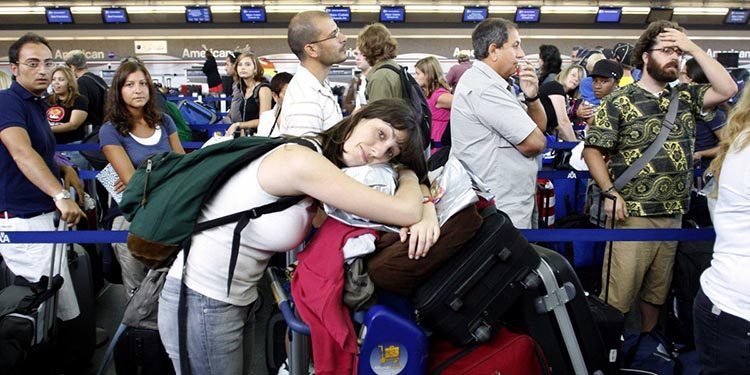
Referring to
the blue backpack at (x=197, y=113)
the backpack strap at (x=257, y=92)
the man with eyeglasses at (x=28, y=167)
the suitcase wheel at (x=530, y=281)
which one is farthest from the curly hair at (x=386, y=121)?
the blue backpack at (x=197, y=113)

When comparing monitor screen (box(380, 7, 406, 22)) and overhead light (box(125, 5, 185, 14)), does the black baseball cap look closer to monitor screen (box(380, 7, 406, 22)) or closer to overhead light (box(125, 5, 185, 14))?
monitor screen (box(380, 7, 406, 22))

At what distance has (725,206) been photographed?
1757 millimetres

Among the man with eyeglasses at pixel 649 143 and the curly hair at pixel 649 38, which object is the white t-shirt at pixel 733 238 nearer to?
the man with eyeglasses at pixel 649 143

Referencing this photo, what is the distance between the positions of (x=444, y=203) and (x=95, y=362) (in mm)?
2445

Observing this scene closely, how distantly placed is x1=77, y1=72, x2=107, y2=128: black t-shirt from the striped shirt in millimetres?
3329

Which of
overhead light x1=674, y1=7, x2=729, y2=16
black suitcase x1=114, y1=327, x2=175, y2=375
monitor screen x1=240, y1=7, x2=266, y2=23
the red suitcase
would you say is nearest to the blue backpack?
black suitcase x1=114, y1=327, x2=175, y2=375

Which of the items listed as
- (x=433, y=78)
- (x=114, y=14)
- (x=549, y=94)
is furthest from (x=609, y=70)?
(x=114, y=14)

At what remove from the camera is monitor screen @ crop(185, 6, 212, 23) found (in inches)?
703

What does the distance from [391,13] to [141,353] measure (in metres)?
17.1

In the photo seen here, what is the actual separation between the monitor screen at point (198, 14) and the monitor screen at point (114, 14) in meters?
1.82

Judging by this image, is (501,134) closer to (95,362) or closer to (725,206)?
(725,206)

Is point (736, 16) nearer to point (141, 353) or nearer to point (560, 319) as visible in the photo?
point (560, 319)

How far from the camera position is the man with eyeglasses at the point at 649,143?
2773 mm

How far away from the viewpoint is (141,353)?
213cm
